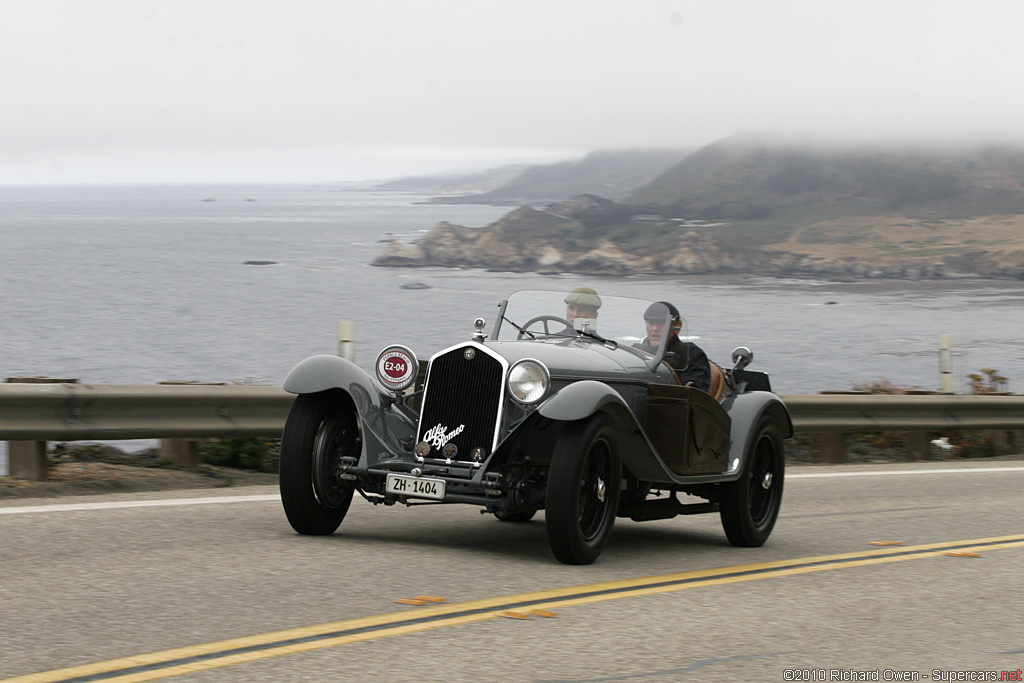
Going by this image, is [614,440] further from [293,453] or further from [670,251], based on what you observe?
[670,251]

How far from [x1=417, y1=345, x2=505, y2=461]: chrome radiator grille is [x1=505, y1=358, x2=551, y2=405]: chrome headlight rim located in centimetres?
9

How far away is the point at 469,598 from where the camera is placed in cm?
581

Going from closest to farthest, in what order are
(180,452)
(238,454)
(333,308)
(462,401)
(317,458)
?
(462,401) → (317,458) → (180,452) → (238,454) → (333,308)

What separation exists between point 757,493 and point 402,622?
158 inches

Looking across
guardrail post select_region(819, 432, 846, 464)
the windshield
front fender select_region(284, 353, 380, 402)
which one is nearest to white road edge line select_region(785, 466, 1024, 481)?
guardrail post select_region(819, 432, 846, 464)

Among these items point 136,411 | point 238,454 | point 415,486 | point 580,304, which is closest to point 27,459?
point 136,411

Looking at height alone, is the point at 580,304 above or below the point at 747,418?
above

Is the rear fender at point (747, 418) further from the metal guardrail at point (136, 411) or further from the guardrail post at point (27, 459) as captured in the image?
the guardrail post at point (27, 459)

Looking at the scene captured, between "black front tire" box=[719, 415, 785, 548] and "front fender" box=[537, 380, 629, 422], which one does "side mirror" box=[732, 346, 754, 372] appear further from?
"front fender" box=[537, 380, 629, 422]

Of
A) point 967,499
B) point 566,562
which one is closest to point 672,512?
point 566,562

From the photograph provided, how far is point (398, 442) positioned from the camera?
7.46m

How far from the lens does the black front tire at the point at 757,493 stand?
8148 mm

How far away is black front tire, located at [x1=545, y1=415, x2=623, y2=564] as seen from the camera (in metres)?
6.66

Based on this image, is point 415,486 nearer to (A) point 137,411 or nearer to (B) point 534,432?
(B) point 534,432
